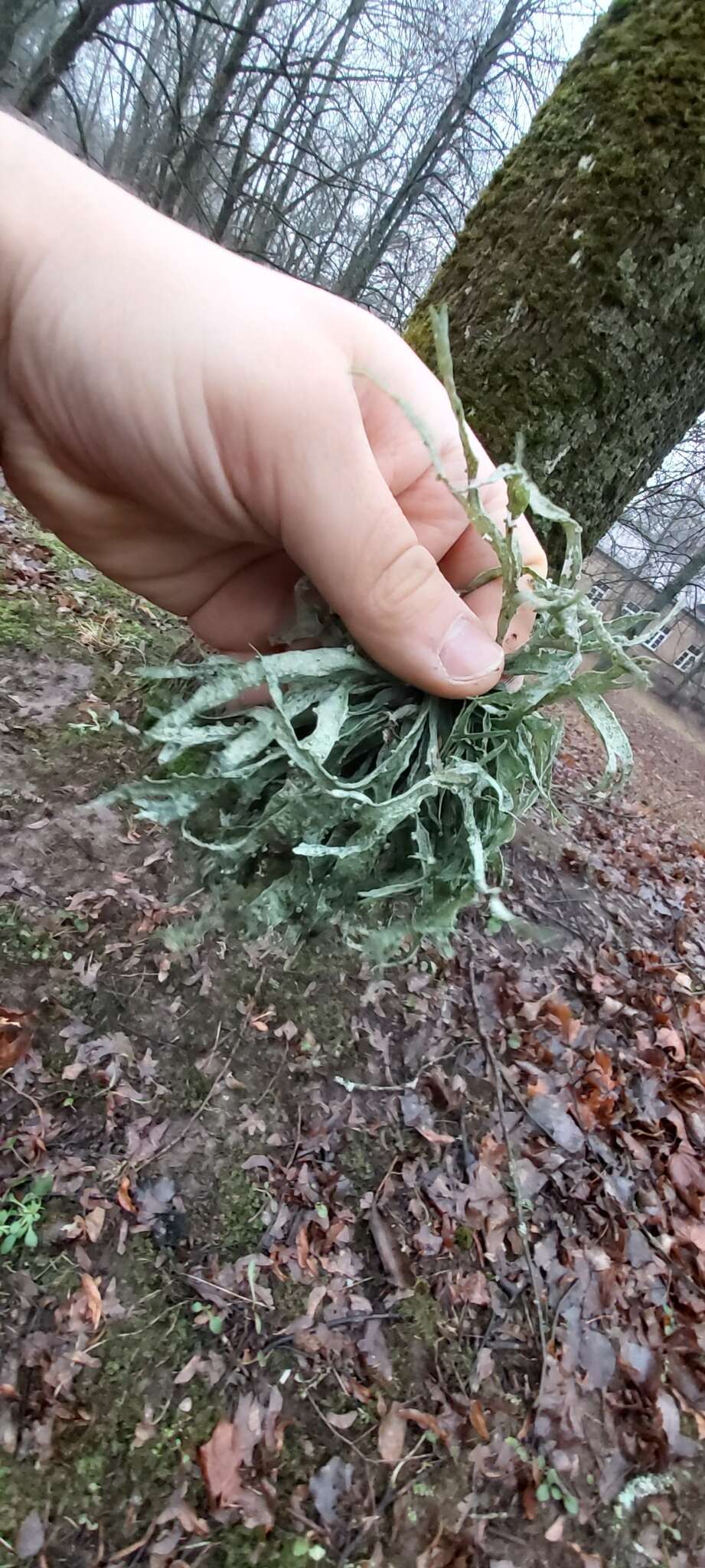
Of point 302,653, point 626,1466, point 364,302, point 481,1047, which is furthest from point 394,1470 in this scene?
point 364,302

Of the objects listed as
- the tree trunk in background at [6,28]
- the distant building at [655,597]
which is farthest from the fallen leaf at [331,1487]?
the distant building at [655,597]

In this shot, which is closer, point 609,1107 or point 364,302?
point 609,1107

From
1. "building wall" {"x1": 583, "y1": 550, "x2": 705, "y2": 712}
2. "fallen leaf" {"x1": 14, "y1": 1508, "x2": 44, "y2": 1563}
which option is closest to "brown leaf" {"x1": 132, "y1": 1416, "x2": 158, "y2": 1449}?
"fallen leaf" {"x1": 14, "y1": 1508, "x2": 44, "y2": 1563}

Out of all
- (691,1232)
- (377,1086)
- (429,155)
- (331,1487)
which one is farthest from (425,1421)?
(429,155)

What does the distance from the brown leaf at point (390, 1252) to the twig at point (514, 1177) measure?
46 cm

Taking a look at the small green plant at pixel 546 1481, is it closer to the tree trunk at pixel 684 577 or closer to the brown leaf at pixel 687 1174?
A: the brown leaf at pixel 687 1174

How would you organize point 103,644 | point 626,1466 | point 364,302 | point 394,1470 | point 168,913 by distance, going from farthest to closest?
point 364,302, point 103,644, point 168,913, point 626,1466, point 394,1470

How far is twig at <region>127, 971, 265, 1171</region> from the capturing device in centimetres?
274

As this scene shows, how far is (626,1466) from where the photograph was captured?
2584 millimetres

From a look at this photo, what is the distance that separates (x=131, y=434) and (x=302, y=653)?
70 cm

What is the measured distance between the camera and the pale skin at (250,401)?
1.59m

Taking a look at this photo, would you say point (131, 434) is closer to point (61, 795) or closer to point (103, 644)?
point (61, 795)

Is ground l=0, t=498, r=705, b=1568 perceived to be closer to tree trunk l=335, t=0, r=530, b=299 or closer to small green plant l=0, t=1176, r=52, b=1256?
small green plant l=0, t=1176, r=52, b=1256

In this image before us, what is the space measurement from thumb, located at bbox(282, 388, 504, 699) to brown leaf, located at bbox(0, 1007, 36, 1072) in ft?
6.71
